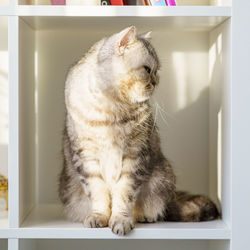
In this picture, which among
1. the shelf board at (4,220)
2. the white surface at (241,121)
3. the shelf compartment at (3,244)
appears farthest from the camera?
the shelf compartment at (3,244)

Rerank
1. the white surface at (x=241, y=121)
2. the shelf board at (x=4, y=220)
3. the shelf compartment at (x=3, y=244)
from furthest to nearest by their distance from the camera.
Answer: the shelf compartment at (x=3, y=244) < the shelf board at (x=4, y=220) < the white surface at (x=241, y=121)

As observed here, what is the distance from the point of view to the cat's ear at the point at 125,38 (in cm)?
125

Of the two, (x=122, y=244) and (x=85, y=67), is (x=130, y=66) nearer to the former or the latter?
(x=85, y=67)

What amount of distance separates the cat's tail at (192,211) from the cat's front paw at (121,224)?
20 cm

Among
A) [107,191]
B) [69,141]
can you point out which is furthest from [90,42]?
[107,191]

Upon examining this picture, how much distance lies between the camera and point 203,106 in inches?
68.9

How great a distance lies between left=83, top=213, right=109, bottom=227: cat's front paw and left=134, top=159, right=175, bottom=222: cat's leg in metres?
0.14

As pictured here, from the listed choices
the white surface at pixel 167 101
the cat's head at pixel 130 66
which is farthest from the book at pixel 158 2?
the white surface at pixel 167 101

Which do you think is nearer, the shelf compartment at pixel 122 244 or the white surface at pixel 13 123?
the white surface at pixel 13 123

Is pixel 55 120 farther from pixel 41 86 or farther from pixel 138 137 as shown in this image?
pixel 138 137

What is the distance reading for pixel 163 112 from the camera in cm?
174

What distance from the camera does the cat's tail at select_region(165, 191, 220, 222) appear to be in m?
1.43

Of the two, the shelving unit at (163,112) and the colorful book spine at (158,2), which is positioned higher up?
the colorful book spine at (158,2)

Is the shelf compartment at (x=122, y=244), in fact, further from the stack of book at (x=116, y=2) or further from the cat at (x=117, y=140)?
the stack of book at (x=116, y=2)
